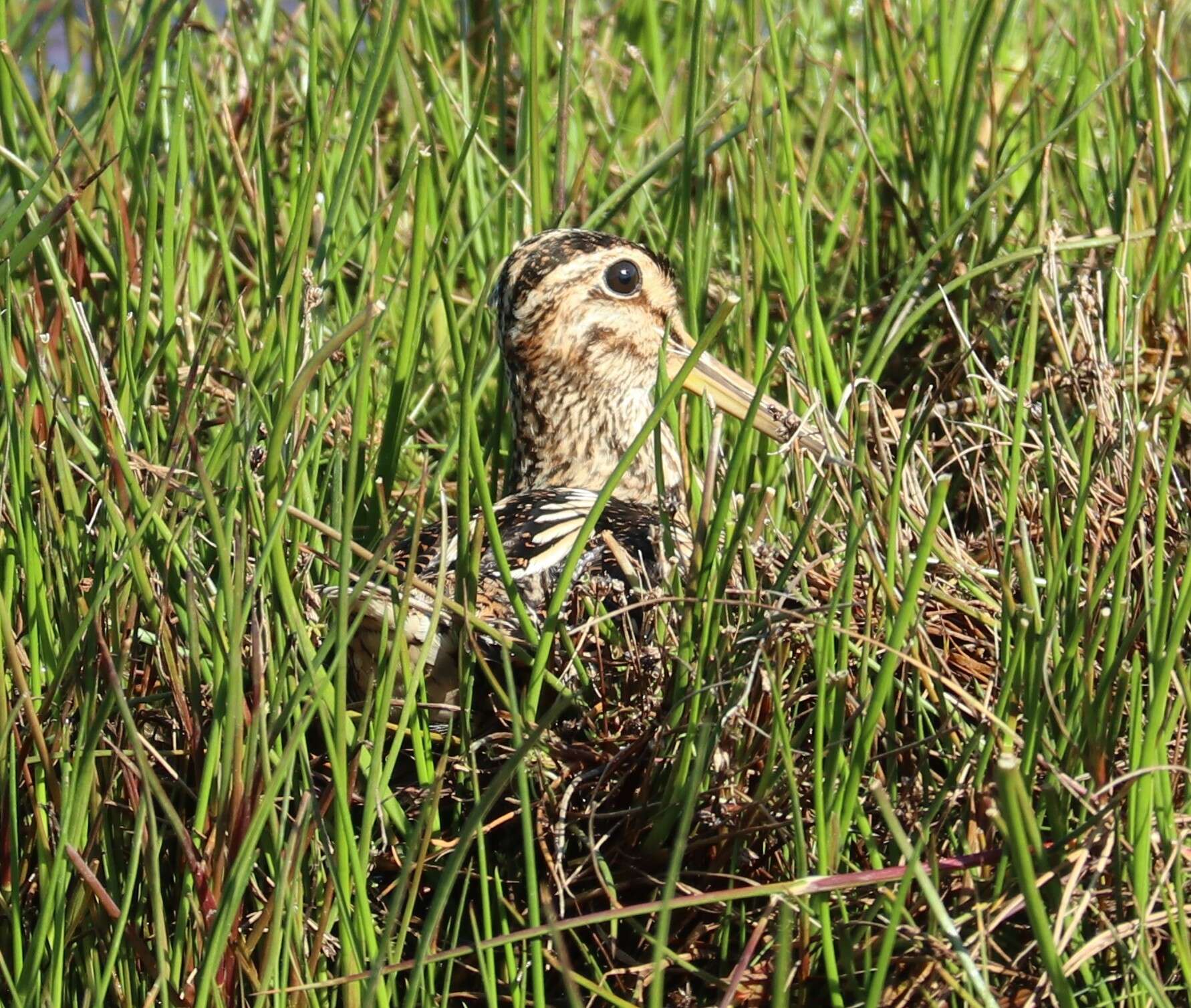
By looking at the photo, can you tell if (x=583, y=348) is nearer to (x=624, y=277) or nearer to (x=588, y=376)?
(x=588, y=376)

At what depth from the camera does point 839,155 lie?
11.9ft

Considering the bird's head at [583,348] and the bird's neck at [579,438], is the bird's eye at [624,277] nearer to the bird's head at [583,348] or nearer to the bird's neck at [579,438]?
the bird's head at [583,348]

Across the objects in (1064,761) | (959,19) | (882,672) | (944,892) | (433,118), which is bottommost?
(944,892)

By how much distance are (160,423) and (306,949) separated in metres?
1.09

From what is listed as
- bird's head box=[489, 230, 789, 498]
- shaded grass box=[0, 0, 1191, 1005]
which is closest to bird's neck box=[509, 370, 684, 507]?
bird's head box=[489, 230, 789, 498]

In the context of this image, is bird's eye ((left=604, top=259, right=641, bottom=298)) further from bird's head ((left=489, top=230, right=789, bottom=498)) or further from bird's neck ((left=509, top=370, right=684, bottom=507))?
bird's neck ((left=509, top=370, right=684, bottom=507))

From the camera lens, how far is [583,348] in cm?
306

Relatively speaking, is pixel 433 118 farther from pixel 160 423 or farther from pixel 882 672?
pixel 882 672

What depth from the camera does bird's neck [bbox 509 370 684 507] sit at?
A: 3061mm

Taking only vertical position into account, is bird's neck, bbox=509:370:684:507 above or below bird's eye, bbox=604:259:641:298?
below

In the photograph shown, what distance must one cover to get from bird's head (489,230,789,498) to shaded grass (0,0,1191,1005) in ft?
0.40

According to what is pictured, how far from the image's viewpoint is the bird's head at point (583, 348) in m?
2.94

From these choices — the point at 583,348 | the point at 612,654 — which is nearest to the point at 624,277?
the point at 583,348

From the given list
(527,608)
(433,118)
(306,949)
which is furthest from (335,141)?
(306,949)
